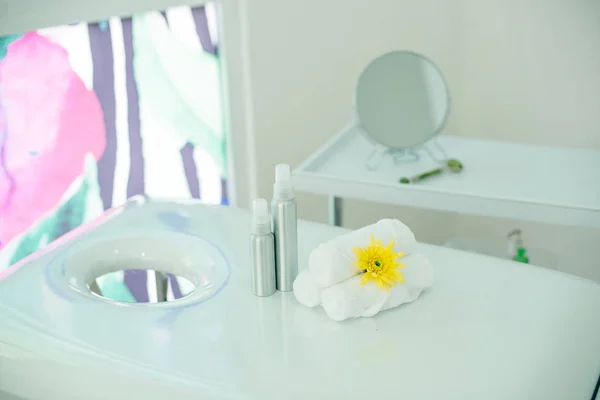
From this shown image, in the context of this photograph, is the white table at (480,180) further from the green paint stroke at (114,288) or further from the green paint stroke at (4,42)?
the green paint stroke at (4,42)

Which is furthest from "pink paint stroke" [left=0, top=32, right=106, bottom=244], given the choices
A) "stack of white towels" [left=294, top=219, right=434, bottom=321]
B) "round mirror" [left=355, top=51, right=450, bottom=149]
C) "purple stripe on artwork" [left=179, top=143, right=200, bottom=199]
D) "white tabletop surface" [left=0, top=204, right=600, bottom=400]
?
"stack of white towels" [left=294, top=219, right=434, bottom=321]

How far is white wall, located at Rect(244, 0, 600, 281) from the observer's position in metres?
2.00

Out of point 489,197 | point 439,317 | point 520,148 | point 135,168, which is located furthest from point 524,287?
point 135,168

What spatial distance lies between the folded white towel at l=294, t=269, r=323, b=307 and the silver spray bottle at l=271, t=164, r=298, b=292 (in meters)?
0.03

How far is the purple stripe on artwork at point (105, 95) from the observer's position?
66.2 inches

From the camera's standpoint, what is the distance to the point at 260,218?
108cm

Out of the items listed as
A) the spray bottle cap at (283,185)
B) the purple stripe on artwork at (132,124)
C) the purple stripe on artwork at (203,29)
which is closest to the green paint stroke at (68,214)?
the purple stripe on artwork at (132,124)

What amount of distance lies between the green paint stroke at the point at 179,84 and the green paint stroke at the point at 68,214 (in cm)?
23

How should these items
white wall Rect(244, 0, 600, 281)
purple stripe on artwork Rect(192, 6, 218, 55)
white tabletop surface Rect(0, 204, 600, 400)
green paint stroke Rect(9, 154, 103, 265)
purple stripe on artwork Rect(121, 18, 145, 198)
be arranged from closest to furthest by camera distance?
1. white tabletop surface Rect(0, 204, 600, 400)
2. green paint stroke Rect(9, 154, 103, 265)
3. purple stripe on artwork Rect(121, 18, 145, 198)
4. purple stripe on artwork Rect(192, 6, 218, 55)
5. white wall Rect(244, 0, 600, 281)

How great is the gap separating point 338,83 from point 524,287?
1.12 metres

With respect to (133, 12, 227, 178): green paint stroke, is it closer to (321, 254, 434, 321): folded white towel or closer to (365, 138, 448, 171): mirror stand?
(365, 138, 448, 171): mirror stand

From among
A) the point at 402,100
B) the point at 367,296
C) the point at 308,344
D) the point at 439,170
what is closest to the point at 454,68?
the point at 402,100

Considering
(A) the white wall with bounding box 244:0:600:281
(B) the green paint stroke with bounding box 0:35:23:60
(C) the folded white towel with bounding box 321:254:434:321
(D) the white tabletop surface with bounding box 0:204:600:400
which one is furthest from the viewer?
(A) the white wall with bounding box 244:0:600:281

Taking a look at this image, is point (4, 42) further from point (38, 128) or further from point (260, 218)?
point (260, 218)
